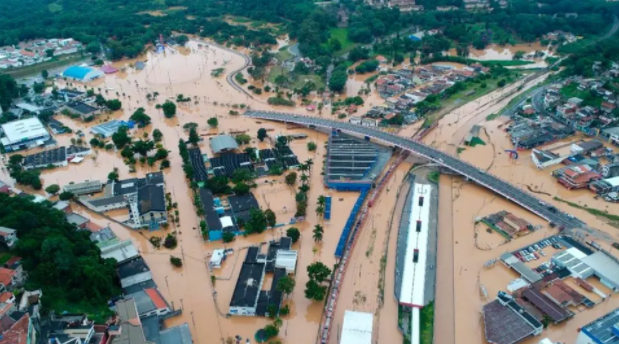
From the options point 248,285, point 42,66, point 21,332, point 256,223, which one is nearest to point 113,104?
point 42,66

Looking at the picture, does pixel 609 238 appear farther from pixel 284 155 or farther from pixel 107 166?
pixel 107 166

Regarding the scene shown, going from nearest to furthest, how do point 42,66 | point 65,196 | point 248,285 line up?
point 248,285, point 65,196, point 42,66

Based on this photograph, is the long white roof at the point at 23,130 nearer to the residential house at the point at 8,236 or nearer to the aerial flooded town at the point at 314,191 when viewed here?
the aerial flooded town at the point at 314,191

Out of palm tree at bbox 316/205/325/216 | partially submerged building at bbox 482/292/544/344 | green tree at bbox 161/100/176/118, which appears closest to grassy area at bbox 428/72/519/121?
palm tree at bbox 316/205/325/216

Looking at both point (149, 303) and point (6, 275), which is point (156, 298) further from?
point (6, 275)

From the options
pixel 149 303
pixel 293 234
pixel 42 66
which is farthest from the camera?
pixel 42 66
